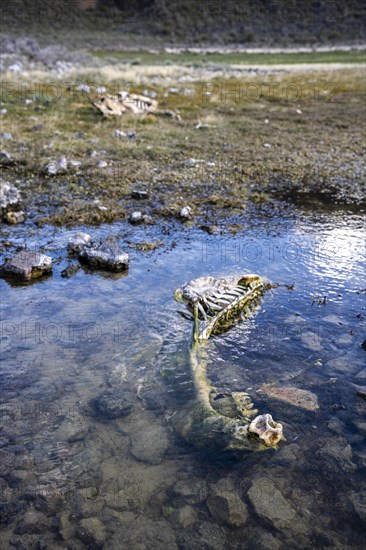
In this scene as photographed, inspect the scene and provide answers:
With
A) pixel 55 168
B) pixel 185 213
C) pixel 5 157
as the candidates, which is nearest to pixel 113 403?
pixel 185 213

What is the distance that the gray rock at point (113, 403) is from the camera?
4867 mm

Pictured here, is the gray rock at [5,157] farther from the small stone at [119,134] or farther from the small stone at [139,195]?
the small stone at [139,195]

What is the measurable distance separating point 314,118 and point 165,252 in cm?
1319

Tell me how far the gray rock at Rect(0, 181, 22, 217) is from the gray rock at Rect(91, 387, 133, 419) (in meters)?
6.20

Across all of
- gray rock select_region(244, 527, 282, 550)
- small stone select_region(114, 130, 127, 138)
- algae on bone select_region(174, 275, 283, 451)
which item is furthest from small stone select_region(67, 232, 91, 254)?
small stone select_region(114, 130, 127, 138)

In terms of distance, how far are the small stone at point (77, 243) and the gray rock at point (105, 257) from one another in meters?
0.22

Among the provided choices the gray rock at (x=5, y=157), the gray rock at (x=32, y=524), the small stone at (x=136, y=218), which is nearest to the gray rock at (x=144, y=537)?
the gray rock at (x=32, y=524)

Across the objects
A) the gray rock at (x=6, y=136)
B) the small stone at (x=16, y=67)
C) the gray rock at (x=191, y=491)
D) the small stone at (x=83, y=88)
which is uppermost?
the small stone at (x=16, y=67)

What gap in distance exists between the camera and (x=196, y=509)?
384 cm

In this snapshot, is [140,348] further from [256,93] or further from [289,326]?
[256,93]

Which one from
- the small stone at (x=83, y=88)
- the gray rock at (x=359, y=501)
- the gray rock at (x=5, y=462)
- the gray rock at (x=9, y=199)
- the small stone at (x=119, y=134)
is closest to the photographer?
the gray rock at (x=359, y=501)

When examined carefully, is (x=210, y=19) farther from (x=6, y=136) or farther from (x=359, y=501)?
(x=359, y=501)

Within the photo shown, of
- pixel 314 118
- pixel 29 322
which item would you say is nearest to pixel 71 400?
pixel 29 322

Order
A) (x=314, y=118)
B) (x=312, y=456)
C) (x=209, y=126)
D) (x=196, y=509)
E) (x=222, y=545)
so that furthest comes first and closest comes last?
(x=314, y=118) → (x=209, y=126) → (x=312, y=456) → (x=196, y=509) → (x=222, y=545)
